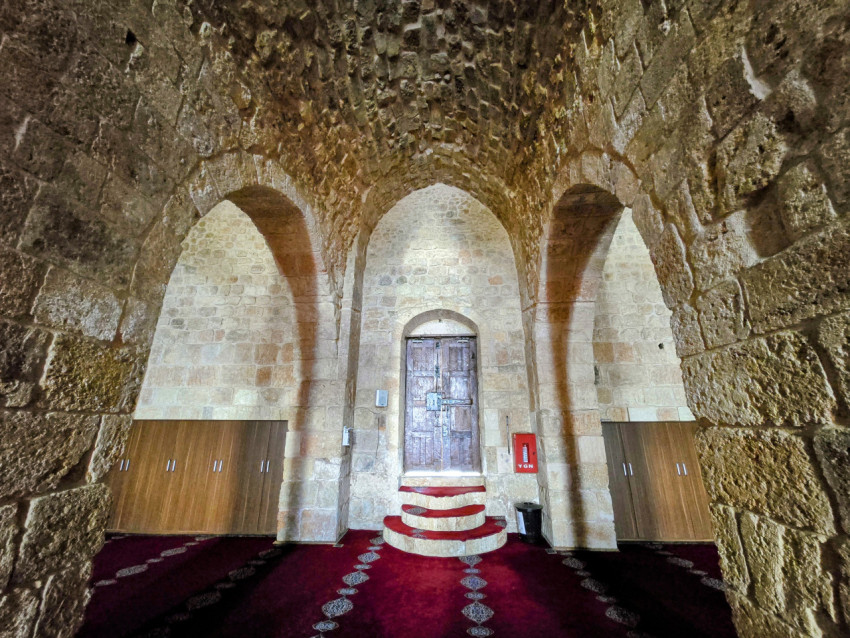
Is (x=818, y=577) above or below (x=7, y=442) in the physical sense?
below

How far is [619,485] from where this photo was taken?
4.02 m

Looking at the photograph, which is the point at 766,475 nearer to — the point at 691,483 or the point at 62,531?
the point at 62,531

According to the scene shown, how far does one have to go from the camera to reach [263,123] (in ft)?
7.57

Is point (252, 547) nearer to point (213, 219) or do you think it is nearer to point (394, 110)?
point (213, 219)

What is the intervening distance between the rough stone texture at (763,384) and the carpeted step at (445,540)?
267 centimetres

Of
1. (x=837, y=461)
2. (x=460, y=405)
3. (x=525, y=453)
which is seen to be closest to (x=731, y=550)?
(x=837, y=461)

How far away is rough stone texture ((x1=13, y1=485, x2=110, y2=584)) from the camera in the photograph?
1.01 m

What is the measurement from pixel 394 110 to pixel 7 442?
3.45m

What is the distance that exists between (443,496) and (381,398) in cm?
128

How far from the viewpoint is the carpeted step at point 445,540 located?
10.3 ft

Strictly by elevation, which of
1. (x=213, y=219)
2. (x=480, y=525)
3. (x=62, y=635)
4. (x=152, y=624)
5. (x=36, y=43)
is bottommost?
(x=152, y=624)

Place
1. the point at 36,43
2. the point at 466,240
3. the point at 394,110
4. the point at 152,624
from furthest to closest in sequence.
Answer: the point at 466,240 < the point at 394,110 < the point at 152,624 < the point at 36,43

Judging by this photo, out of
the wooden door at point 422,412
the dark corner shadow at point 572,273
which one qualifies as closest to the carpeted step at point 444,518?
the wooden door at point 422,412

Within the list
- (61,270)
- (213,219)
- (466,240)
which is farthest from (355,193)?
(61,270)
